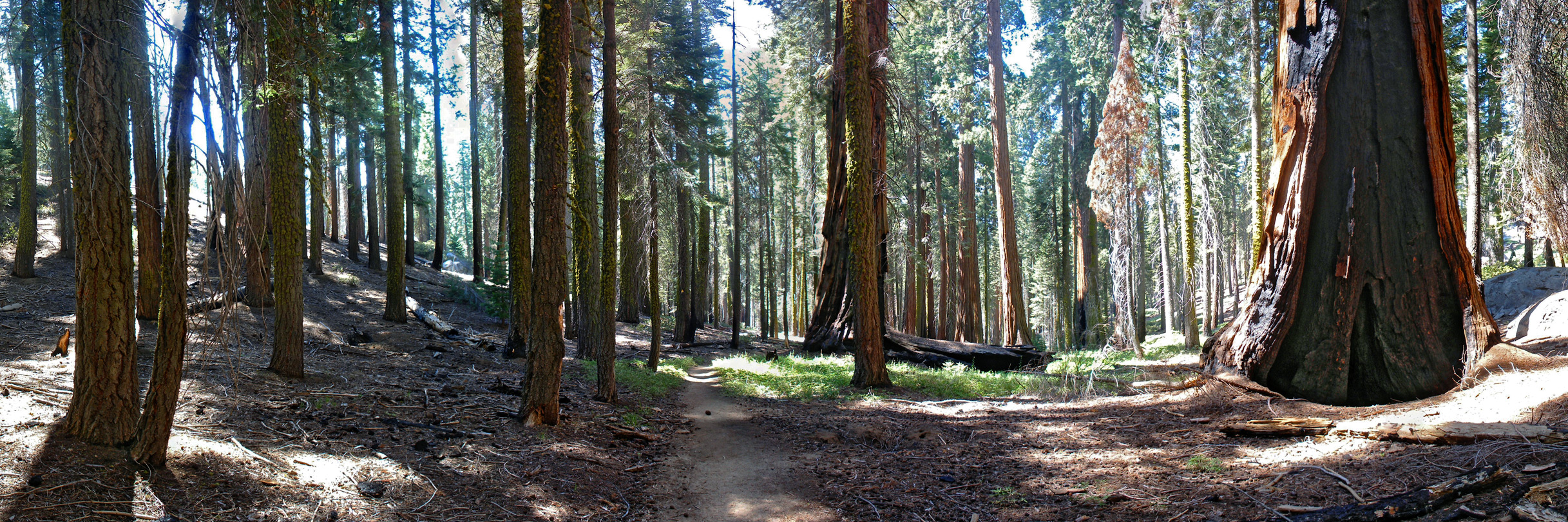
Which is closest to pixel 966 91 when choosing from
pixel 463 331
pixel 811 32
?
pixel 811 32

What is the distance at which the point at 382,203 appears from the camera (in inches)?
1587

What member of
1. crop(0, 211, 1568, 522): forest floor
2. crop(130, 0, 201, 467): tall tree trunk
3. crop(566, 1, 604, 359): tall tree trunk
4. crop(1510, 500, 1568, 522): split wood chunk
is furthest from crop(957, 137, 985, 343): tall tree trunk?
crop(130, 0, 201, 467): tall tree trunk

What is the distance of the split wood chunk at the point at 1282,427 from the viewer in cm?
484

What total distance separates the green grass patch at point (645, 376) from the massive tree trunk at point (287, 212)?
3329mm

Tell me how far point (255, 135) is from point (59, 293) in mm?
13420

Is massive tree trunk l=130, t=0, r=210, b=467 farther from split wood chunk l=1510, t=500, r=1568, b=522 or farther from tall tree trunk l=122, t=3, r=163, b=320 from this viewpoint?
split wood chunk l=1510, t=500, r=1568, b=522

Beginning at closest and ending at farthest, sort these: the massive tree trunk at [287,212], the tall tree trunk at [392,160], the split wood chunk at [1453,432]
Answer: the split wood chunk at [1453,432] → the massive tree trunk at [287,212] → the tall tree trunk at [392,160]

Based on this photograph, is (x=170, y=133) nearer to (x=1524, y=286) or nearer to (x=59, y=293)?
(x=59, y=293)

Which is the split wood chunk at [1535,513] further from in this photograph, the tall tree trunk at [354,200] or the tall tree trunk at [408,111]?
the tall tree trunk at [354,200]

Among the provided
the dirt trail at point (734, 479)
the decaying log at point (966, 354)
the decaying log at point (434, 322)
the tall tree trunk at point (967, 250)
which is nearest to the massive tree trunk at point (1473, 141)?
the decaying log at point (966, 354)

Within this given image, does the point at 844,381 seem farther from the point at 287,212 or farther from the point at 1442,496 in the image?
the point at 1442,496

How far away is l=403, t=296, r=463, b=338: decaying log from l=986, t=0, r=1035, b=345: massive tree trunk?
11611 mm

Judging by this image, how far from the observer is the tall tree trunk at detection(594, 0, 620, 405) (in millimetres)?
8648

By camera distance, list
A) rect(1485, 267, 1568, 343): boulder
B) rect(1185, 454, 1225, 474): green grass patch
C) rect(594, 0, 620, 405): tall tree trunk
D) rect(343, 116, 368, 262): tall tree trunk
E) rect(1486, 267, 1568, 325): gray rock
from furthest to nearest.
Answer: rect(343, 116, 368, 262): tall tree trunk
rect(1486, 267, 1568, 325): gray rock
rect(1485, 267, 1568, 343): boulder
rect(594, 0, 620, 405): tall tree trunk
rect(1185, 454, 1225, 474): green grass patch
